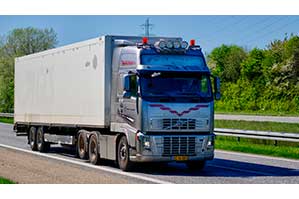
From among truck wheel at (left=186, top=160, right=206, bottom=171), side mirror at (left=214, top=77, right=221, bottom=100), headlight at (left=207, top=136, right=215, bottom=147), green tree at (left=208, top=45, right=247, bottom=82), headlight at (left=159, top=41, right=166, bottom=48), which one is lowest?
truck wheel at (left=186, top=160, right=206, bottom=171)

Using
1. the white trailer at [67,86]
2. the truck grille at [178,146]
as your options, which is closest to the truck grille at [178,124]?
the truck grille at [178,146]

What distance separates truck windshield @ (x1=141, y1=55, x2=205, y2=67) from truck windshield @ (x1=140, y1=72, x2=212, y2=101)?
0.37 m

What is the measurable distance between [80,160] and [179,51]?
5094mm

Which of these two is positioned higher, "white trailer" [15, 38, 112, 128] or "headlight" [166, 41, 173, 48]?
"headlight" [166, 41, 173, 48]

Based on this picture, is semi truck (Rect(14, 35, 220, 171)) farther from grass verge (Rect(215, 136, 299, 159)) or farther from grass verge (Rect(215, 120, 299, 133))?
grass verge (Rect(215, 120, 299, 133))

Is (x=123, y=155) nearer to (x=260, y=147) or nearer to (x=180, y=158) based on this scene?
(x=180, y=158)

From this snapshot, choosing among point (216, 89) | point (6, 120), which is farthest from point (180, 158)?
point (6, 120)

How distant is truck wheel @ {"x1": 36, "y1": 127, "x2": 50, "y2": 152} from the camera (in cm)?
2488

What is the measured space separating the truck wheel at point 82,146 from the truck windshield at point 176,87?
13.2 ft

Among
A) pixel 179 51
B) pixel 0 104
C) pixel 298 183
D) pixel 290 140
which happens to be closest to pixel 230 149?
pixel 290 140

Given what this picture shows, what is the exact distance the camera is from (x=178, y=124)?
1741cm

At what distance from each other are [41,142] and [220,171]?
356 inches

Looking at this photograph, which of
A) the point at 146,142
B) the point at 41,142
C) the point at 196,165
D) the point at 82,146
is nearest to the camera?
the point at 146,142

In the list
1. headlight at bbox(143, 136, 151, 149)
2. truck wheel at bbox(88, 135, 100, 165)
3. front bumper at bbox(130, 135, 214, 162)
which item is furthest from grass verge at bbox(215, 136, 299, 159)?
headlight at bbox(143, 136, 151, 149)
